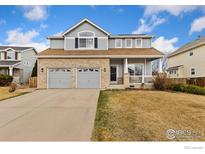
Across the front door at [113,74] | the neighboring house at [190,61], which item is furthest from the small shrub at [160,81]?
the front door at [113,74]

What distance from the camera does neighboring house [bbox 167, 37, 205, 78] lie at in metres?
21.9

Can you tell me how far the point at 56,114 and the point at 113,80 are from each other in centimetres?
1284

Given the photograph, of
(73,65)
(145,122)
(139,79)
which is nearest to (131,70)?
(139,79)

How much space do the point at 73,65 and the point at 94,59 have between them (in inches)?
83.3

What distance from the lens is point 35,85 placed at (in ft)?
62.2

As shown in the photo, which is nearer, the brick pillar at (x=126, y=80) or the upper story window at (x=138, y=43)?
the brick pillar at (x=126, y=80)

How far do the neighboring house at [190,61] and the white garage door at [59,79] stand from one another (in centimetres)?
1031

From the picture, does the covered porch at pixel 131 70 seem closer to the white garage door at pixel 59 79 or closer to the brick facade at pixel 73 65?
the brick facade at pixel 73 65

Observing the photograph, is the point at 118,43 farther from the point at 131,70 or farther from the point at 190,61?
the point at 190,61

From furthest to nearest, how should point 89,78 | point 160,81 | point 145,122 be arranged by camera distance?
1. point 89,78
2. point 160,81
3. point 145,122

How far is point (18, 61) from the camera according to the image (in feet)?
83.3

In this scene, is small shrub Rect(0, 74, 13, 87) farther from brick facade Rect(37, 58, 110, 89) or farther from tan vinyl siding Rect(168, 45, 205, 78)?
tan vinyl siding Rect(168, 45, 205, 78)

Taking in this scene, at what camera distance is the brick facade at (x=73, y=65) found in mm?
18109
